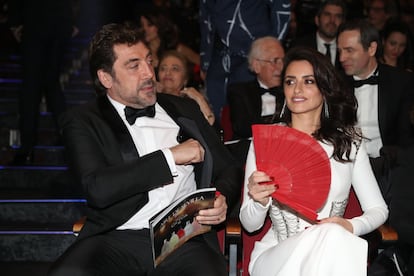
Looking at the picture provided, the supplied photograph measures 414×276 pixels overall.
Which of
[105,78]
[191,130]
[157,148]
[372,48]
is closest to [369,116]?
[372,48]

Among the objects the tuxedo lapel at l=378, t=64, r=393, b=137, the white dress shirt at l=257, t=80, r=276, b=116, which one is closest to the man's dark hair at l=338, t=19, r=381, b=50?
the tuxedo lapel at l=378, t=64, r=393, b=137

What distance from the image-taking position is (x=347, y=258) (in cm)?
287

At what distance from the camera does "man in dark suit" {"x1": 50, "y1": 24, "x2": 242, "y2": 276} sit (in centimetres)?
309

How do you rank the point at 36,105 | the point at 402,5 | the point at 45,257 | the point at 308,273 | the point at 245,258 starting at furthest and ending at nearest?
the point at 402,5 < the point at 36,105 < the point at 45,257 < the point at 245,258 < the point at 308,273

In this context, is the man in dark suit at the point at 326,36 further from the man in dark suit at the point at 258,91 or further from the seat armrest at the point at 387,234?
the seat armrest at the point at 387,234

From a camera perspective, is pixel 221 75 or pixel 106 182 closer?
pixel 106 182

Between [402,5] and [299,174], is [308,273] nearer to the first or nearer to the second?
[299,174]

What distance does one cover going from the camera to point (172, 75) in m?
5.10

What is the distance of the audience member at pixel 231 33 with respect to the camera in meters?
5.43

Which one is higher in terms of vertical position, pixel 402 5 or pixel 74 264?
pixel 402 5

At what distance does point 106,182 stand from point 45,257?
1.86 m

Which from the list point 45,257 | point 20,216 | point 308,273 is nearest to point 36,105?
point 20,216

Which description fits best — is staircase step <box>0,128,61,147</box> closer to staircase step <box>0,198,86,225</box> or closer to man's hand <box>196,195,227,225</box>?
staircase step <box>0,198,86,225</box>

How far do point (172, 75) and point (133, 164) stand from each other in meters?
2.06
